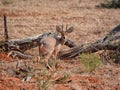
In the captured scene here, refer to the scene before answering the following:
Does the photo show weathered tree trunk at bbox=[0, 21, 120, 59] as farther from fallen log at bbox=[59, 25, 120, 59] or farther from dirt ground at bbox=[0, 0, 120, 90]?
dirt ground at bbox=[0, 0, 120, 90]

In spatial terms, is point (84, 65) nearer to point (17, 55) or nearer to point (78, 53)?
point (78, 53)

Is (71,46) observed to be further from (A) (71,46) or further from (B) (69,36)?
(B) (69,36)

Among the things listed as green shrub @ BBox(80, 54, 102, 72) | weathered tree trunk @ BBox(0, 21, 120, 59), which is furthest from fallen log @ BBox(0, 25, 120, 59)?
green shrub @ BBox(80, 54, 102, 72)

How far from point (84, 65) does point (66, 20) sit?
941cm

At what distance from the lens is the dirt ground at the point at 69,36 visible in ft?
25.4

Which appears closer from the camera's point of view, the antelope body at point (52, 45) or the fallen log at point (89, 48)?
the antelope body at point (52, 45)

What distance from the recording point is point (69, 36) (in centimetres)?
1411

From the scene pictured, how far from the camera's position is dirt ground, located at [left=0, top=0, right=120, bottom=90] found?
7754 millimetres

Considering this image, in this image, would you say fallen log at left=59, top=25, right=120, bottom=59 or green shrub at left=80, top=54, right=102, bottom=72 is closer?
green shrub at left=80, top=54, right=102, bottom=72

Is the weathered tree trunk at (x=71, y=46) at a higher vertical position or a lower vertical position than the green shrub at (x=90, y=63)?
lower

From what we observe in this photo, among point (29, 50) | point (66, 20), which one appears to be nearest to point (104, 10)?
point (66, 20)

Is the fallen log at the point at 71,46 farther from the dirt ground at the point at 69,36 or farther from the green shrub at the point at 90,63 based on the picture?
the green shrub at the point at 90,63

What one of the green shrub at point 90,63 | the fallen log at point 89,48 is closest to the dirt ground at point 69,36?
the green shrub at point 90,63

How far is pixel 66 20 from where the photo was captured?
18547 mm
